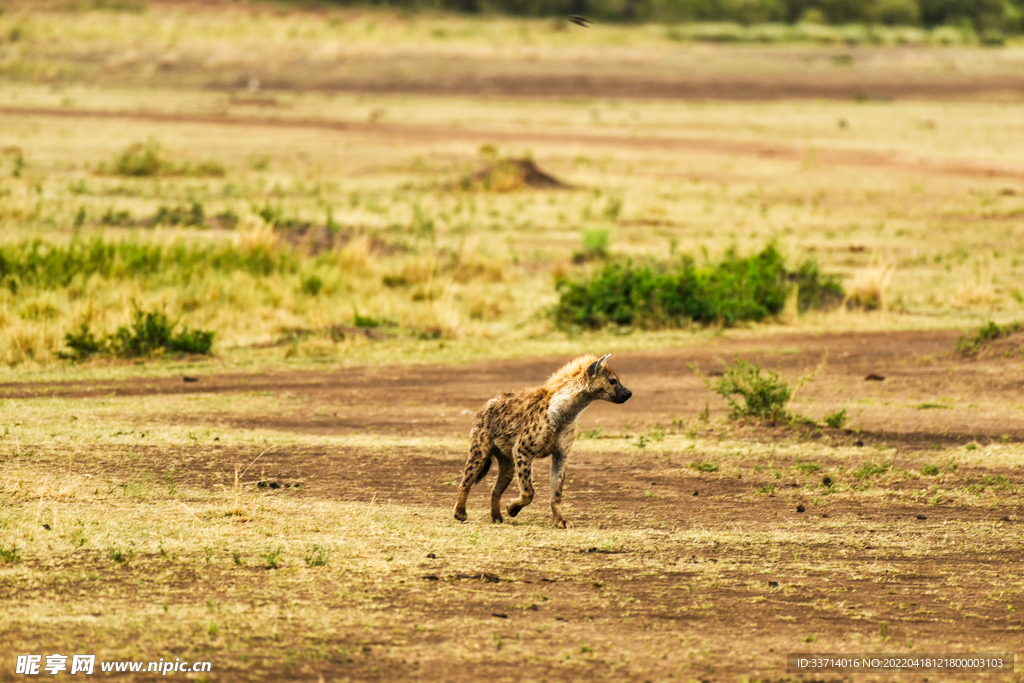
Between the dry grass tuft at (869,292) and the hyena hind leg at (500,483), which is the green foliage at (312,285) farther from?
the hyena hind leg at (500,483)

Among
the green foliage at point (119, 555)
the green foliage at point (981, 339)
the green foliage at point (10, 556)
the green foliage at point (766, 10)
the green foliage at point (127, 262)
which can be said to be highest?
the green foliage at point (766, 10)

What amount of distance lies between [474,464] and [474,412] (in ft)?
14.6

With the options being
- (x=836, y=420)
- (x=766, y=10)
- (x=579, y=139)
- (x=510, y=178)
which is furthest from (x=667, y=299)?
(x=766, y=10)

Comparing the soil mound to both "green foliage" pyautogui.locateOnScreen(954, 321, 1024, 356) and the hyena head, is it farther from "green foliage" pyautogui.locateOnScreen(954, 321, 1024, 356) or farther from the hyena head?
the hyena head

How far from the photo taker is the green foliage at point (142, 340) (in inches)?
607

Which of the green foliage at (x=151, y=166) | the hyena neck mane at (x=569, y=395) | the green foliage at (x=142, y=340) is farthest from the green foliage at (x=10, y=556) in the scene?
the green foliage at (x=151, y=166)

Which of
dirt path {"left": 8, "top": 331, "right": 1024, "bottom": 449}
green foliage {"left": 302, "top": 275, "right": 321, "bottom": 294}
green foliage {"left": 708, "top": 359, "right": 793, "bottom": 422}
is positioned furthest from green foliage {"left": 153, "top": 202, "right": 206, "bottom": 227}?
green foliage {"left": 708, "top": 359, "right": 793, "bottom": 422}

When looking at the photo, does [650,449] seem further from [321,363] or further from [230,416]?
[321,363]

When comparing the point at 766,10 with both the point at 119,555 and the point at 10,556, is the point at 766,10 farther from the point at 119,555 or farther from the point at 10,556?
the point at 10,556

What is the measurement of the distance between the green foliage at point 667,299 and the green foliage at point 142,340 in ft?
18.0

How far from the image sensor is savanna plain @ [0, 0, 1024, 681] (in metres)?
6.67

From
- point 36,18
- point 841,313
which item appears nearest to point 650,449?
point 841,313

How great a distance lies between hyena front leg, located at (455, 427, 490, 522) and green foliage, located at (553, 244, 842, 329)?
382 inches

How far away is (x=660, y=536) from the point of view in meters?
8.23
